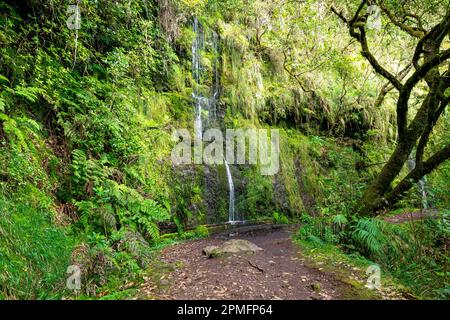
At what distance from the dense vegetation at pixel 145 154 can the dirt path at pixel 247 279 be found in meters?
0.61

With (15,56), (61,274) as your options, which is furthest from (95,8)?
(61,274)

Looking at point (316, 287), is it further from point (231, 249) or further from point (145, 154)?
point (145, 154)

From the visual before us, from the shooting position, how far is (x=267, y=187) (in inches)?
405

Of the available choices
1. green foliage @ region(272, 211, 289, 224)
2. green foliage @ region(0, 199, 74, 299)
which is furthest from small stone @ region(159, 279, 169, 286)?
green foliage @ region(272, 211, 289, 224)

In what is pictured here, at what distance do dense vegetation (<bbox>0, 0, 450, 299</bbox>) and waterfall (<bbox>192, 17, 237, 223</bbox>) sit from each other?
19cm

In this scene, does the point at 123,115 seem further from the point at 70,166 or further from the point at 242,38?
the point at 242,38

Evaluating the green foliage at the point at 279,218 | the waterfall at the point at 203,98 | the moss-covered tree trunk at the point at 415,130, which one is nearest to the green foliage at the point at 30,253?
the moss-covered tree trunk at the point at 415,130

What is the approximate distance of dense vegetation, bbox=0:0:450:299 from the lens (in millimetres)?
3729

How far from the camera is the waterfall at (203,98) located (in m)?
9.30

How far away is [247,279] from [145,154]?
3.50 meters

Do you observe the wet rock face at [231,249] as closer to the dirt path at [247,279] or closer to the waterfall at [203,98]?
the dirt path at [247,279]

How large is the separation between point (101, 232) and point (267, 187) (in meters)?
6.78

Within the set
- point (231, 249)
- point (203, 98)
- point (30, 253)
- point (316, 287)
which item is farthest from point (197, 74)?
point (316, 287)

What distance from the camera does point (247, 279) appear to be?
12.6 ft
